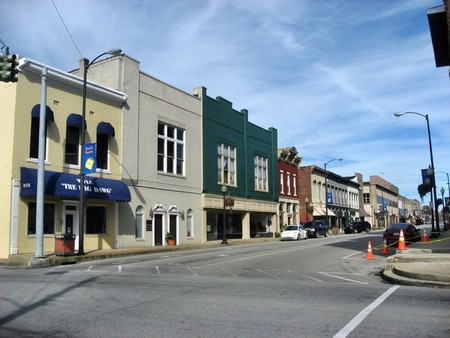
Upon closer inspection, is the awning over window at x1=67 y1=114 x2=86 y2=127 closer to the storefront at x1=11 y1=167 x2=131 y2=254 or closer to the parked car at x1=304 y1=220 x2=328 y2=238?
the storefront at x1=11 y1=167 x2=131 y2=254

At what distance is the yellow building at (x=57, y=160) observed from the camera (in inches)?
809

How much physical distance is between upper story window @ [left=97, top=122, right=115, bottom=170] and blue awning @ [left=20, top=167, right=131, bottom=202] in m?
1.29

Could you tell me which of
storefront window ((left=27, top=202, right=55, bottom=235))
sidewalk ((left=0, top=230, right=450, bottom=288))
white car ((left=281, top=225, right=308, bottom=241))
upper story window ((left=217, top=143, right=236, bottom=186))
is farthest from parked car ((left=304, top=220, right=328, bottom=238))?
storefront window ((left=27, top=202, right=55, bottom=235))

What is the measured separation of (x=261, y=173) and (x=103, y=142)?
873 inches

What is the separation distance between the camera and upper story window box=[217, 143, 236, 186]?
3778cm

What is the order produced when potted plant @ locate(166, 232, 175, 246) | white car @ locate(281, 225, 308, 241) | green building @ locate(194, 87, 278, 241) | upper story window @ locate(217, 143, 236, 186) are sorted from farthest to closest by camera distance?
white car @ locate(281, 225, 308, 241)
upper story window @ locate(217, 143, 236, 186)
green building @ locate(194, 87, 278, 241)
potted plant @ locate(166, 232, 175, 246)

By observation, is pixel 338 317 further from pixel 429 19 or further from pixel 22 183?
pixel 22 183

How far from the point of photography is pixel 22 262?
17.9 metres

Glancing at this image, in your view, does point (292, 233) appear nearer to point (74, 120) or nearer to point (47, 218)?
point (74, 120)

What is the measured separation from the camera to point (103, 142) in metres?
26.2

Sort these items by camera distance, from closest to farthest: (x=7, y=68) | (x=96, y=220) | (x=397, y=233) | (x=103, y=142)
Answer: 1. (x=7, y=68)
2. (x=96, y=220)
3. (x=103, y=142)
4. (x=397, y=233)

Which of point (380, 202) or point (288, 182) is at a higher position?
point (288, 182)

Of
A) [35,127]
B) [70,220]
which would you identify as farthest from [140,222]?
[35,127]

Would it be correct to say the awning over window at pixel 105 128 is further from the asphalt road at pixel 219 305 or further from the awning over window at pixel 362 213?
the awning over window at pixel 362 213
